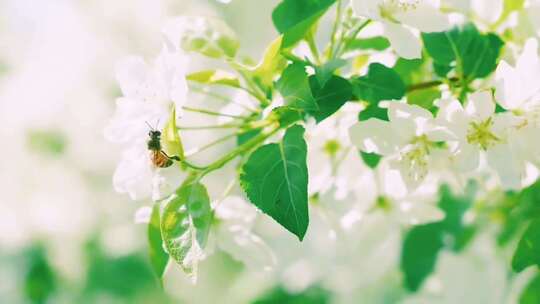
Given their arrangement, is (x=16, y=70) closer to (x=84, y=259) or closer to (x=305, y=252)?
(x=84, y=259)

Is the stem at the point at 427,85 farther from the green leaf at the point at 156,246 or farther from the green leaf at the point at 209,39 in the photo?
the green leaf at the point at 156,246

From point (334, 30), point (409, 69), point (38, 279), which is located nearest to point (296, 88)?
point (334, 30)

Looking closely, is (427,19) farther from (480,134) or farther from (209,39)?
(209,39)

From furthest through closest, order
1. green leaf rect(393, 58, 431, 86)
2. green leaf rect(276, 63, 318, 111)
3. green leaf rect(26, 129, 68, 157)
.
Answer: green leaf rect(26, 129, 68, 157)
green leaf rect(393, 58, 431, 86)
green leaf rect(276, 63, 318, 111)

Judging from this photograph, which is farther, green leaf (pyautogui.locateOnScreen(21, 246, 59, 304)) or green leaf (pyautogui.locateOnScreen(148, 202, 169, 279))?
green leaf (pyautogui.locateOnScreen(21, 246, 59, 304))

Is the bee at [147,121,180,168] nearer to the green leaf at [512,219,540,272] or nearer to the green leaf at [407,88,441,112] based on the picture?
the green leaf at [407,88,441,112]

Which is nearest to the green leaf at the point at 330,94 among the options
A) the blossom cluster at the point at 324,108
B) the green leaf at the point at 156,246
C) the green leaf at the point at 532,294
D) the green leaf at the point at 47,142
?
the blossom cluster at the point at 324,108

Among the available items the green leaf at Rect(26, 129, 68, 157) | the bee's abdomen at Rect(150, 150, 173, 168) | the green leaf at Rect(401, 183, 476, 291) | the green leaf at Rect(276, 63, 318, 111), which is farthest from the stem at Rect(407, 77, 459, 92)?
the green leaf at Rect(26, 129, 68, 157)
